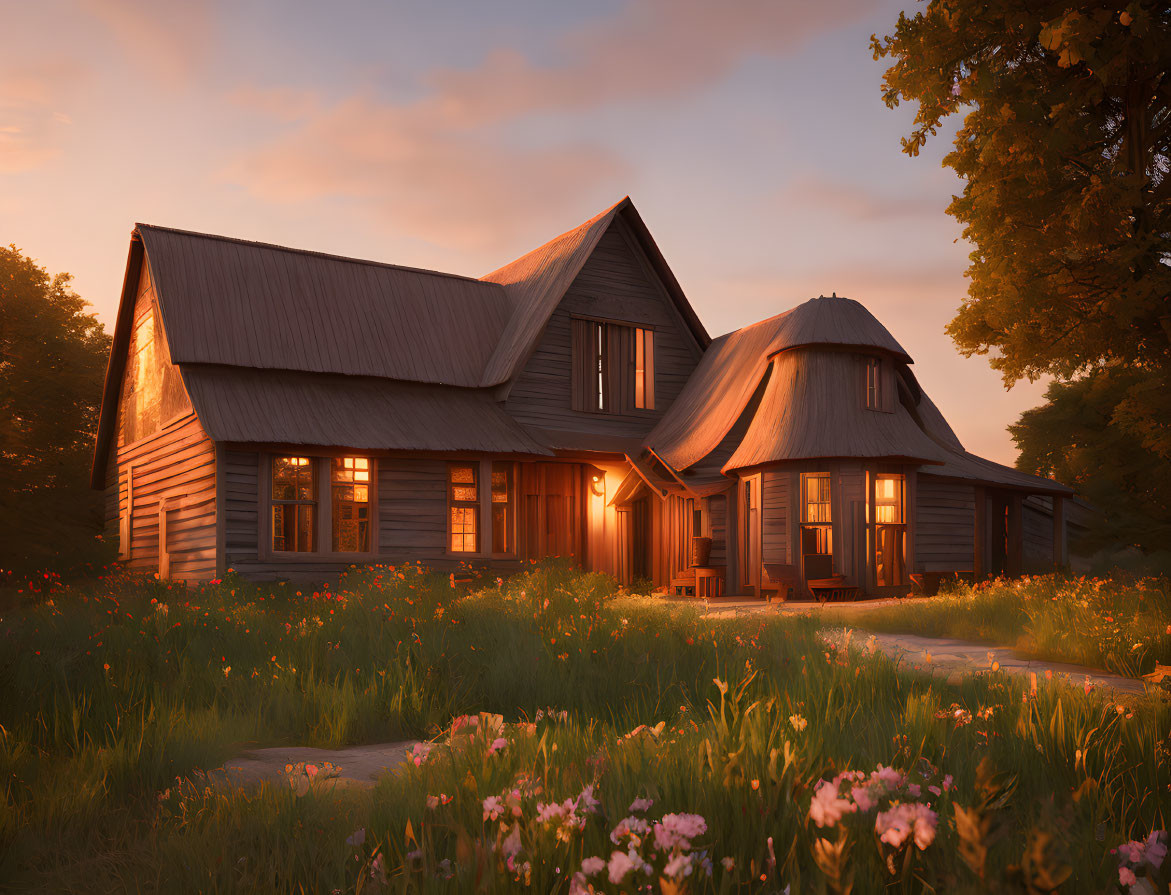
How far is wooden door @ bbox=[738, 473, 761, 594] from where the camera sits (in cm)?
2120

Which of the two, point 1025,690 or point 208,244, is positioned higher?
point 208,244

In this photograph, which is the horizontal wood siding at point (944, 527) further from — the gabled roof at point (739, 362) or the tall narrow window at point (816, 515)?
the gabled roof at point (739, 362)

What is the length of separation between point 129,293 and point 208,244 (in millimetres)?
3655

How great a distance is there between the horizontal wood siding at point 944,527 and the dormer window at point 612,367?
27.1 feet

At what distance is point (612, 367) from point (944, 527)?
9.89 m

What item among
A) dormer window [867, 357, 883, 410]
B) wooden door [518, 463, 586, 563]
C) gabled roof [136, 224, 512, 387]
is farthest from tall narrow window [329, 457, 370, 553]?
dormer window [867, 357, 883, 410]

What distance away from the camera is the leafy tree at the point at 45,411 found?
30094 mm

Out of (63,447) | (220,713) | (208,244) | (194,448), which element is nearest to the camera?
(220,713)

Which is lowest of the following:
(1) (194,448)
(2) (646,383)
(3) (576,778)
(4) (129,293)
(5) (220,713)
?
(5) (220,713)

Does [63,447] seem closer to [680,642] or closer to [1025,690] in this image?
[680,642]

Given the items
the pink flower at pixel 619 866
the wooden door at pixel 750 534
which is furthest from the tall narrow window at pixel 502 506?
the pink flower at pixel 619 866

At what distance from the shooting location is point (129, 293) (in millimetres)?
24844

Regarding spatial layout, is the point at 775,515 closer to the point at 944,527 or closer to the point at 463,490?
the point at 944,527

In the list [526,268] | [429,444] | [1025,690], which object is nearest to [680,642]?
[1025,690]
